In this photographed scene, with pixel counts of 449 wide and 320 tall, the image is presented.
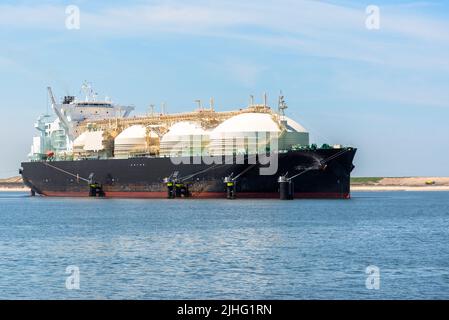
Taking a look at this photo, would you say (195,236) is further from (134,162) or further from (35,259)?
(134,162)

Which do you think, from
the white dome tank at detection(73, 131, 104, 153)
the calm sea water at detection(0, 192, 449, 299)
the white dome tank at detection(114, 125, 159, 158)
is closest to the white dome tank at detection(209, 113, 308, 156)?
the white dome tank at detection(114, 125, 159, 158)

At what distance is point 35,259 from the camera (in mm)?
37656

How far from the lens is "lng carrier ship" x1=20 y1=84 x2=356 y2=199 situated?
80938mm

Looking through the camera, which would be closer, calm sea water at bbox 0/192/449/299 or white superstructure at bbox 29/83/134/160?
calm sea water at bbox 0/192/449/299

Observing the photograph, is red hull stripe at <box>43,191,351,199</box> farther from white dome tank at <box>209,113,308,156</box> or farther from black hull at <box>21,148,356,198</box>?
white dome tank at <box>209,113,308,156</box>

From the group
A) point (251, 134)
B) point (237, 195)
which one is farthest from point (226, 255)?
point (251, 134)

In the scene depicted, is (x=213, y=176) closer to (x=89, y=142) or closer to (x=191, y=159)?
(x=191, y=159)

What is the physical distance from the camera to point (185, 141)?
92500 mm

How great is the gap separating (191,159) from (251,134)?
23.6 feet

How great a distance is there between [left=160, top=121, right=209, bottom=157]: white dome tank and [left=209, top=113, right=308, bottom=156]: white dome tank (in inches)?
102

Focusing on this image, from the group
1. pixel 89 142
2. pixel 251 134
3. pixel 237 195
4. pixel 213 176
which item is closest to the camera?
pixel 237 195

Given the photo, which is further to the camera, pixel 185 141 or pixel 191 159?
pixel 185 141

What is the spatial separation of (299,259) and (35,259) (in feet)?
37.9

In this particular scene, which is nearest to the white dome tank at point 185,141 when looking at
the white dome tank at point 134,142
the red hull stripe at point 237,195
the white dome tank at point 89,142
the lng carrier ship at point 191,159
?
the lng carrier ship at point 191,159
